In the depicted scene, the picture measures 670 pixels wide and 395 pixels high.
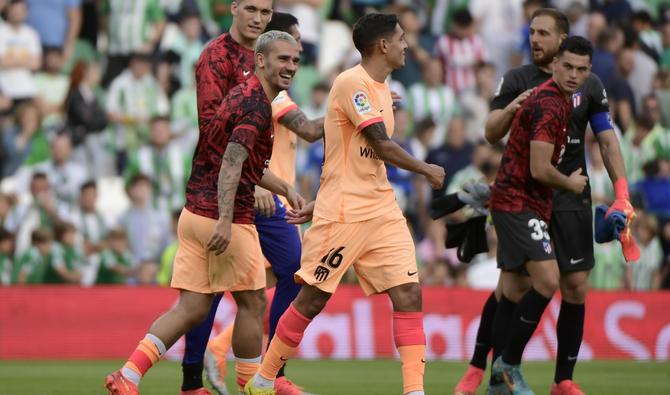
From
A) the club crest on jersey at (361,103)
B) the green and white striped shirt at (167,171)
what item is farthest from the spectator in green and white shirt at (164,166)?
the club crest on jersey at (361,103)

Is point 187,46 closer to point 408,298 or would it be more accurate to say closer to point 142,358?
point 142,358

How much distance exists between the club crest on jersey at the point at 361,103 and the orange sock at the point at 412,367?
1620mm

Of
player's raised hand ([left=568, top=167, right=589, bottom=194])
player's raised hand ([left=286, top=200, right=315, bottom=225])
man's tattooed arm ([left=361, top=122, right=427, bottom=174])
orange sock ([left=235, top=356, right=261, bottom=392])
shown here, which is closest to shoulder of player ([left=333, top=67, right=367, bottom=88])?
man's tattooed arm ([left=361, top=122, right=427, bottom=174])

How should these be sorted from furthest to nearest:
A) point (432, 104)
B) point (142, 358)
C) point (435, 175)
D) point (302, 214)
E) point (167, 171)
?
point (432, 104) → point (167, 171) → point (302, 214) → point (142, 358) → point (435, 175)

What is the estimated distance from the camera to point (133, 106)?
61.8 feet

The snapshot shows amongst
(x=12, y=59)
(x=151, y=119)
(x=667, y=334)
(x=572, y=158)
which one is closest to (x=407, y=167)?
(x=572, y=158)

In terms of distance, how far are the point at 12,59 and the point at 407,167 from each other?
11534 millimetres

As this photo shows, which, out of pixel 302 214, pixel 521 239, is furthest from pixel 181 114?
pixel 302 214

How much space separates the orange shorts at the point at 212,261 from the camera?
29.0 feet

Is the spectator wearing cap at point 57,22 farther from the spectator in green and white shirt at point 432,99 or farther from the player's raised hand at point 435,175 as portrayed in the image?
the player's raised hand at point 435,175

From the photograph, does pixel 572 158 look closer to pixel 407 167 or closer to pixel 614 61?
pixel 407 167

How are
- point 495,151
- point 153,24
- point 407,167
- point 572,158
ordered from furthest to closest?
point 153,24, point 495,151, point 572,158, point 407,167

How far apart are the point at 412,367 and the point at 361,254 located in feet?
2.82

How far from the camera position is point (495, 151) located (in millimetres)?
17906
